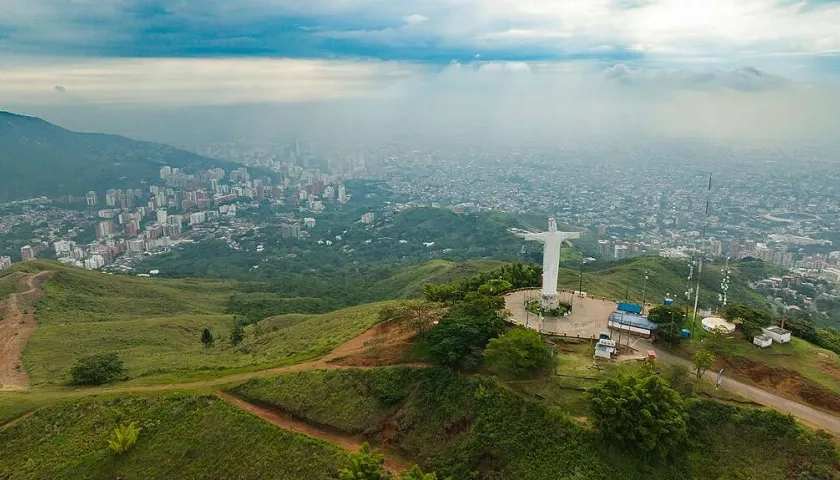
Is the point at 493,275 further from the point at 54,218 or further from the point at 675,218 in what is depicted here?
the point at 54,218

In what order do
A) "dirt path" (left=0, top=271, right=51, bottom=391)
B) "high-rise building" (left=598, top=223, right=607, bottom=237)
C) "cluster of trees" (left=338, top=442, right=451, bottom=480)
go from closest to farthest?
"cluster of trees" (left=338, top=442, right=451, bottom=480)
"dirt path" (left=0, top=271, right=51, bottom=391)
"high-rise building" (left=598, top=223, right=607, bottom=237)

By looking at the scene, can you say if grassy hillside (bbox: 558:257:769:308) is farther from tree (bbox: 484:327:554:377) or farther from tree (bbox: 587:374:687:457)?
tree (bbox: 587:374:687:457)

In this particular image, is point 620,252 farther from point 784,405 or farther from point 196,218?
point 196,218

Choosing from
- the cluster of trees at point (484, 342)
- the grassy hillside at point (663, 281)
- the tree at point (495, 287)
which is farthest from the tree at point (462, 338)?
the grassy hillside at point (663, 281)

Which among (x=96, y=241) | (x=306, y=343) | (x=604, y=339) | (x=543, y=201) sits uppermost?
(x=604, y=339)

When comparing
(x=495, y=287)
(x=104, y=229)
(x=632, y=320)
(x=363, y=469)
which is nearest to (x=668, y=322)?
(x=632, y=320)

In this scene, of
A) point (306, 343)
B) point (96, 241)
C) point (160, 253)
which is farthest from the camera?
point (96, 241)

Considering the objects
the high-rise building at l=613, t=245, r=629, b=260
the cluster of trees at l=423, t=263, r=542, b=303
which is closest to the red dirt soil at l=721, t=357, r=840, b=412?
the cluster of trees at l=423, t=263, r=542, b=303

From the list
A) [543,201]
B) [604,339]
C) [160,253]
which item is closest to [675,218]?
[543,201]
